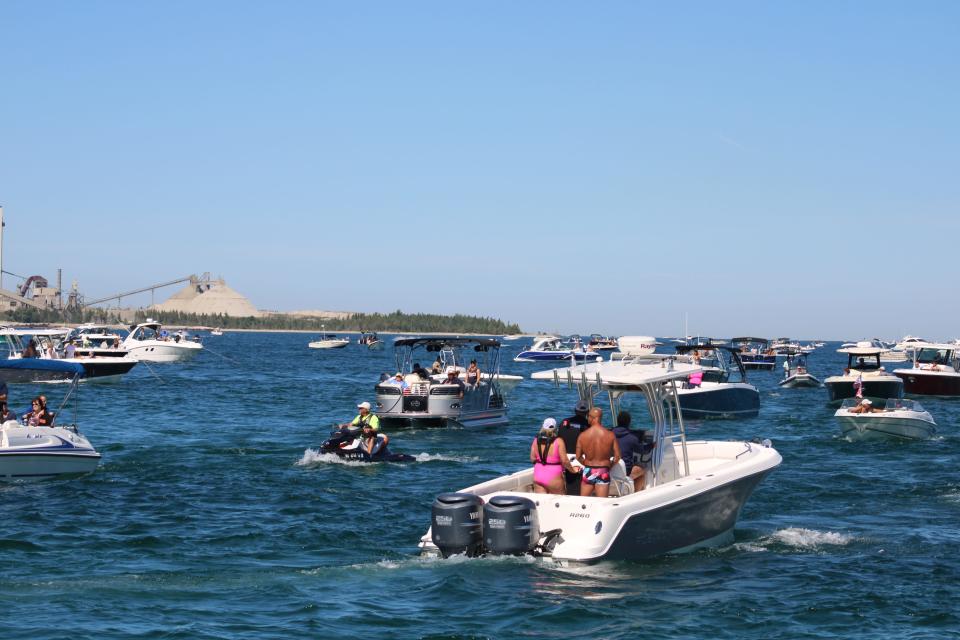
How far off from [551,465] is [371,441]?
10999 mm

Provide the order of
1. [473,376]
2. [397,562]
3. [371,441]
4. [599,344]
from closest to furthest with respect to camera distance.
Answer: [397,562] → [371,441] → [473,376] → [599,344]

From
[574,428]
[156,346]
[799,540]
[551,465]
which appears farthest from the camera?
[156,346]

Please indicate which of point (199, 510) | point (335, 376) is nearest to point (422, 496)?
point (199, 510)

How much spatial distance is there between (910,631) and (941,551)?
451 centimetres

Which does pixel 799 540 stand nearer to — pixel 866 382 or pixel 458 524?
pixel 458 524

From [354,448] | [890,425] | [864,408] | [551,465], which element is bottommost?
[354,448]

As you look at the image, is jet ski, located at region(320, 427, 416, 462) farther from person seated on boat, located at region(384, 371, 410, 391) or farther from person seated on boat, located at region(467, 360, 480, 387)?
person seated on boat, located at region(467, 360, 480, 387)

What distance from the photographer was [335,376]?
74812 mm

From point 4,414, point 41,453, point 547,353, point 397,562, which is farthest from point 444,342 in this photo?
point 547,353

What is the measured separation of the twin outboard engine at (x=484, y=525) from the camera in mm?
13859

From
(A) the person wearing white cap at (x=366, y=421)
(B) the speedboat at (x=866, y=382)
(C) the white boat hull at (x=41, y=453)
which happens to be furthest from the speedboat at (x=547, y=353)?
(C) the white boat hull at (x=41, y=453)

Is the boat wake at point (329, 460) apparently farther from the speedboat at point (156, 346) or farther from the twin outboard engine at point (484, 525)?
the speedboat at point (156, 346)

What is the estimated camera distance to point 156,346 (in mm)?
88062

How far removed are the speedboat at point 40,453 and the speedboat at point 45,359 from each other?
2147 centimetres
